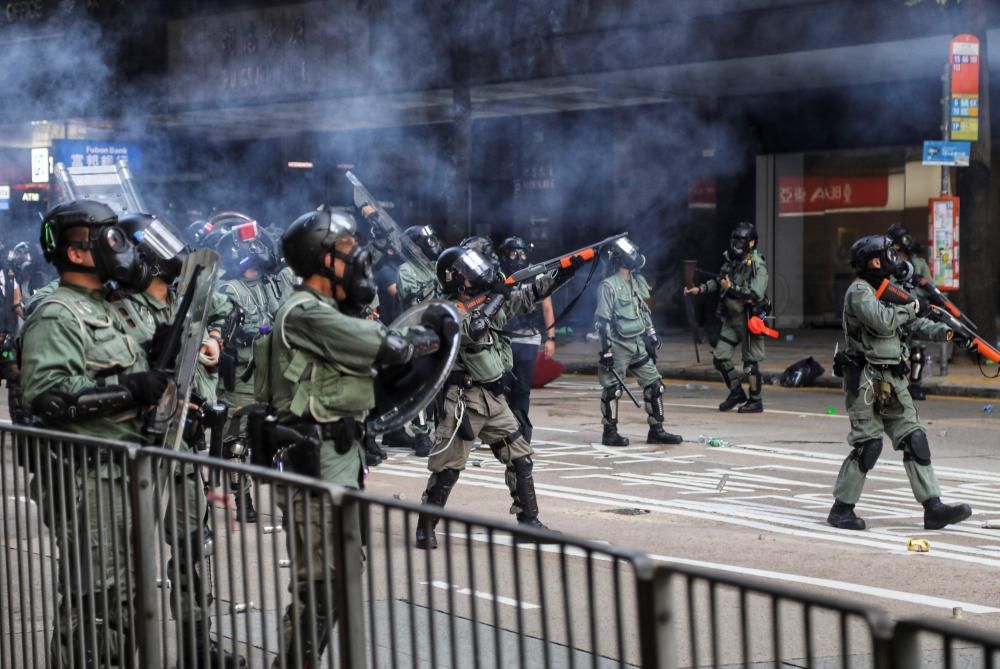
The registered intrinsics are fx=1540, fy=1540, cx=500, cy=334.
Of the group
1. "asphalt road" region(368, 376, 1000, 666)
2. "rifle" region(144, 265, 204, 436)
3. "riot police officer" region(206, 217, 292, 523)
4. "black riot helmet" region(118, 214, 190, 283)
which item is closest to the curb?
"asphalt road" region(368, 376, 1000, 666)

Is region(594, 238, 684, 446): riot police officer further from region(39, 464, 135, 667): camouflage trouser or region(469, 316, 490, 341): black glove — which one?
region(39, 464, 135, 667): camouflage trouser

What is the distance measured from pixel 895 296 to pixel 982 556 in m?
1.49

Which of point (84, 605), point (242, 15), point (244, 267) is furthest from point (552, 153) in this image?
point (84, 605)

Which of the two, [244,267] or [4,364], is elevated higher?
[244,267]

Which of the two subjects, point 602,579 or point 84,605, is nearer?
point 84,605

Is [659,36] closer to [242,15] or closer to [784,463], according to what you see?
[242,15]

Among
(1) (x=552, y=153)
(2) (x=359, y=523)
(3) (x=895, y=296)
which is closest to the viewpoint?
(2) (x=359, y=523)

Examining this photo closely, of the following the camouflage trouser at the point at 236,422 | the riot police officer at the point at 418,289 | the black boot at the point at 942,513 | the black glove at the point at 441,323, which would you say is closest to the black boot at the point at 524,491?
the camouflage trouser at the point at 236,422

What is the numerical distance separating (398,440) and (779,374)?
610 cm

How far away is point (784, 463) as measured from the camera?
414 inches

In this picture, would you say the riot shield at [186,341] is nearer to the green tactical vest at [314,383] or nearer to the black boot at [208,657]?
the green tactical vest at [314,383]

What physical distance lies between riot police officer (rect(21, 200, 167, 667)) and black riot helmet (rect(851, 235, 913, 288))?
4.28 m

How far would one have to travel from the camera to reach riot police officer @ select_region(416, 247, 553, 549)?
780cm

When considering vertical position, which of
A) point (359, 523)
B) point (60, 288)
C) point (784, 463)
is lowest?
point (784, 463)
